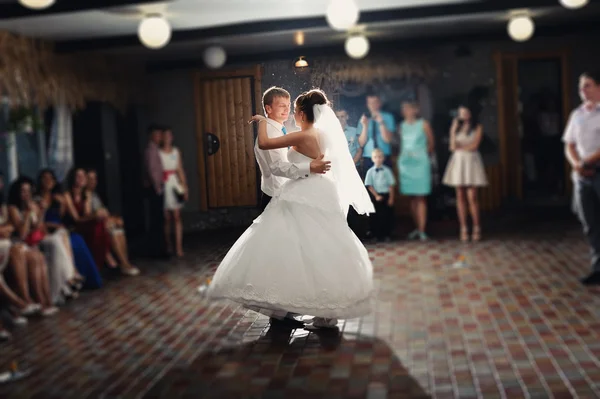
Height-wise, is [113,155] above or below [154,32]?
below

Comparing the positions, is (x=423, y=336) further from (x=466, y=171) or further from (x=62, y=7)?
(x=62, y=7)

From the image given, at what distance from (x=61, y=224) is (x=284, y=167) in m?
8.63

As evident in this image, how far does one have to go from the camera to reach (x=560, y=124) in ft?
46.9

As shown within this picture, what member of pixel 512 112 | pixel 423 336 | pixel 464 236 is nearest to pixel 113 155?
pixel 464 236

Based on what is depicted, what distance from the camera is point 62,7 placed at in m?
8.02

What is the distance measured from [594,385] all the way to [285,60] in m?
4.83

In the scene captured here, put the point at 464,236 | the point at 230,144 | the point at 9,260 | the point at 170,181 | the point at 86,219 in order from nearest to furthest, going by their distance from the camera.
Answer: the point at 230,144 < the point at 9,260 < the point at 170,181 < the point at 86,219 < the point at 464,236

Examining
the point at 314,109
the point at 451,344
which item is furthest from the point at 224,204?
the point at 451,344

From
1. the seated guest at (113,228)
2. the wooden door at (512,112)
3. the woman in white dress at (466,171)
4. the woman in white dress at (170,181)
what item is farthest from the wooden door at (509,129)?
the seated guest at (113,228)

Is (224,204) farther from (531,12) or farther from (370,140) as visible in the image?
(531,12)

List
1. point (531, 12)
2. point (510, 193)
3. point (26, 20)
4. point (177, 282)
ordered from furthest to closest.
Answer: point (510, 193) → point (531, 12) → point (177, 282) → point (26, 20)

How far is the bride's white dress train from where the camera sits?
52cm

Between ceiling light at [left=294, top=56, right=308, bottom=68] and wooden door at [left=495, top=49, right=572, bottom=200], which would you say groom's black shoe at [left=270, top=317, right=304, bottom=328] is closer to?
ceiling light at [left=294, top=56, right=308, bottom=68]

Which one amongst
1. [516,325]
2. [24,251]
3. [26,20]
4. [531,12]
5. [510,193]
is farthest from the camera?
[510,193]
